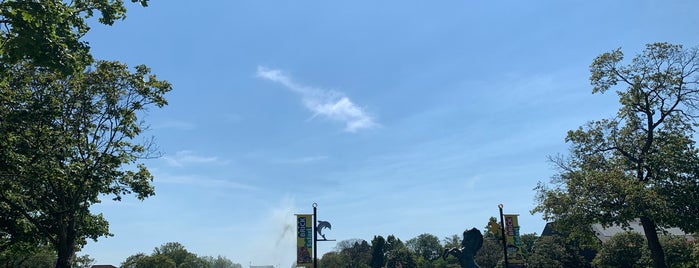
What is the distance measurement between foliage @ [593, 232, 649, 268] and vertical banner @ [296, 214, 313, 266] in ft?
103

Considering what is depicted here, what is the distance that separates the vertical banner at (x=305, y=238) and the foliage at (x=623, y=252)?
103ft

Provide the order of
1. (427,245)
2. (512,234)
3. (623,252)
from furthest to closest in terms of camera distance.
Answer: (427,245) → (623,252) → (512,234)

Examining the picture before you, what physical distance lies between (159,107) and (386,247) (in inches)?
3193

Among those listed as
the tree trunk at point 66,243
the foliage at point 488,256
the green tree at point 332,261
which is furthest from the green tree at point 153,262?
the tree trunk at point 66,243

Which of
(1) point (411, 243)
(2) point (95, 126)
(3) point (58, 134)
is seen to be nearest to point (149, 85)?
(2) point (95, 126)

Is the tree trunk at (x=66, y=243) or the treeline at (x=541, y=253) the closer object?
the tree trunk at (x=66, y=243)

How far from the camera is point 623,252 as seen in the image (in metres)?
45.4

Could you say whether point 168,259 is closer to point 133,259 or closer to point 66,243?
point 133,259

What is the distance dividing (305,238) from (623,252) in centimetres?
3328

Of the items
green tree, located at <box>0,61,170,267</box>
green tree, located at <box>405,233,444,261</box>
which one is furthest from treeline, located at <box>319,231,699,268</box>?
green tree, located at <box>0,61,170,267</box>

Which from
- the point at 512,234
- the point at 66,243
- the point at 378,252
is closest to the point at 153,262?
the point at 378,252

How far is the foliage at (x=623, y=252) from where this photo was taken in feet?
148

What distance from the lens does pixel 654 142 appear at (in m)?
26.9

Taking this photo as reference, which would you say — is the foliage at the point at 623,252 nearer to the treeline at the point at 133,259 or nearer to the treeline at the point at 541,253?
the treeline at the point at 541,253
